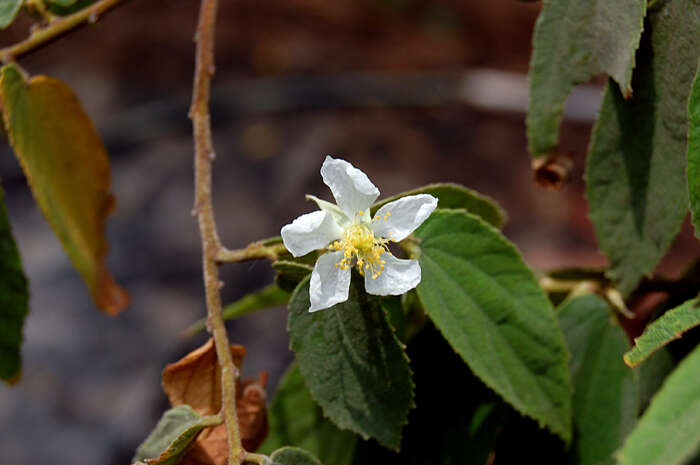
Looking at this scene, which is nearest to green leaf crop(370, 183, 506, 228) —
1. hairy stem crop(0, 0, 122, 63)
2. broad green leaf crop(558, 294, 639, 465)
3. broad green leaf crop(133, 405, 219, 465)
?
broad green leaf crop(558, 294, 639, 465)

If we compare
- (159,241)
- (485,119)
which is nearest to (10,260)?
(159,241)

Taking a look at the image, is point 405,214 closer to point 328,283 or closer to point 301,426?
point 328,283

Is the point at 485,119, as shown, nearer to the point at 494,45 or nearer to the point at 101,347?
the point at 494,45

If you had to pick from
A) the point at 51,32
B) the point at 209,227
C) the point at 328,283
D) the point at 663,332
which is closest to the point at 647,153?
the point at 663,332

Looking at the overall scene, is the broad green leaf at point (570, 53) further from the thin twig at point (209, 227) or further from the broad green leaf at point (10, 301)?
the broad green leaf at point (10, 301)

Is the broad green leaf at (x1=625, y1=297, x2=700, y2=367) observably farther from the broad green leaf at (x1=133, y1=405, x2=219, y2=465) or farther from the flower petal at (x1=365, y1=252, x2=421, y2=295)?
the broad green leaf at (x1=133, y1=405, x2=219, y2=465)

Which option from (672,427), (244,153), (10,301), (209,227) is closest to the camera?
(672,427)
